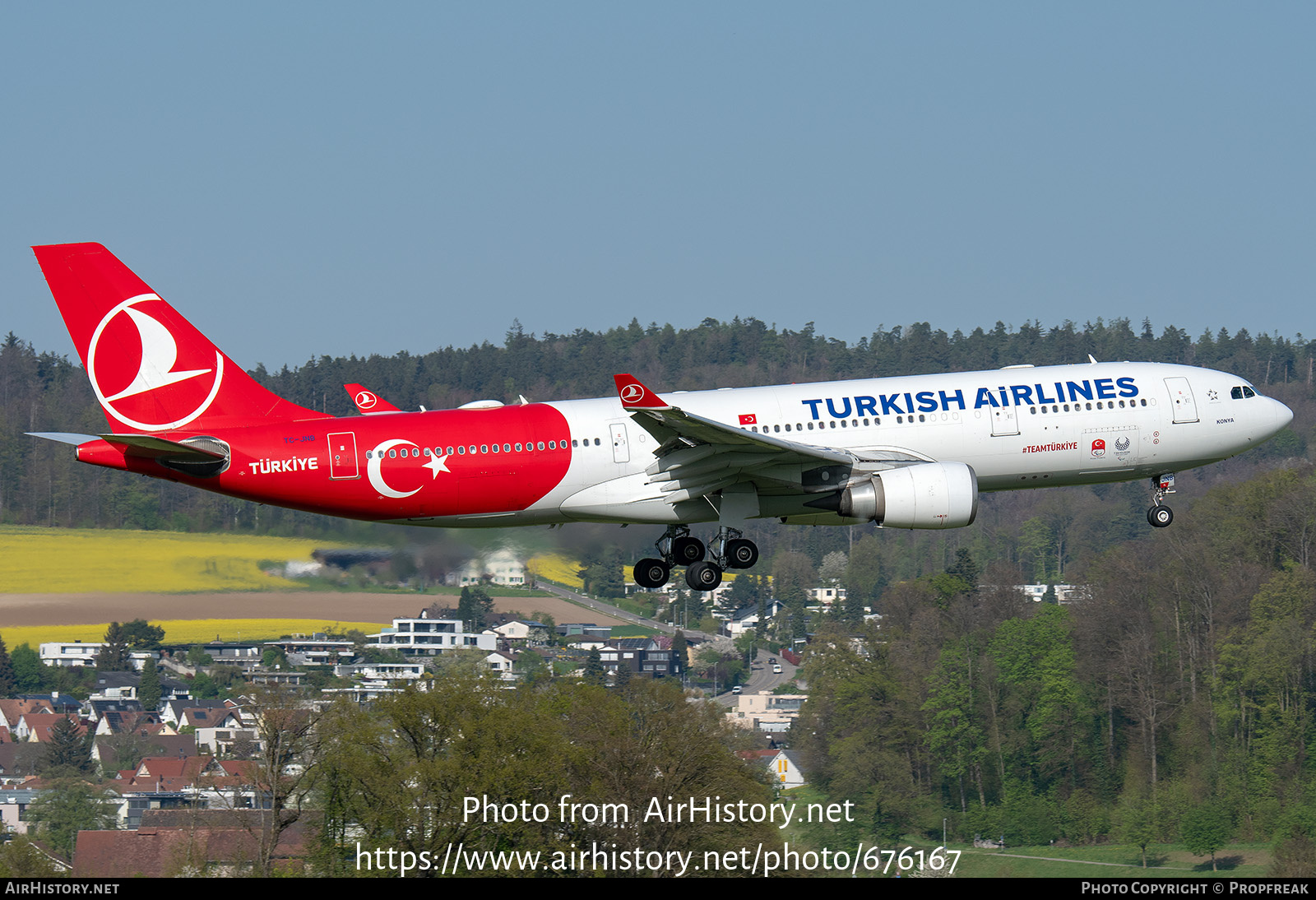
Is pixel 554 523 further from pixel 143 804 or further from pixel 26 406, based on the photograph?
pixel 26 406

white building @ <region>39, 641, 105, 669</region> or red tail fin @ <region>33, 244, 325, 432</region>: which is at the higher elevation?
red tail fin @ <region>33, 244, 325, 432</region>

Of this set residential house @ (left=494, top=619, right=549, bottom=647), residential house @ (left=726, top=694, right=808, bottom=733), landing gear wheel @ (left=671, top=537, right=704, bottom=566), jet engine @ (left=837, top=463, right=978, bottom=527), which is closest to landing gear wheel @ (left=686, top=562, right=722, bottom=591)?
landing gear wheel @ (left=671, top=537, right=704, bottom=566)

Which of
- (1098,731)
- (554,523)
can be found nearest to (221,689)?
(1098,731)

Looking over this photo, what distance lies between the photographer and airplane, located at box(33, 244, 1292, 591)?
123 feet

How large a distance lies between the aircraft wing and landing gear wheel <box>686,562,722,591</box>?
6.74 feet

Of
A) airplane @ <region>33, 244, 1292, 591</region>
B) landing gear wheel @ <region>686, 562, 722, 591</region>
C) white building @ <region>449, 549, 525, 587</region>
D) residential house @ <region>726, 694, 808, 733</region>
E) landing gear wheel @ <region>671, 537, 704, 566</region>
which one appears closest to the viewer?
airplane @ <region>33, 244, 1292, 591</region>

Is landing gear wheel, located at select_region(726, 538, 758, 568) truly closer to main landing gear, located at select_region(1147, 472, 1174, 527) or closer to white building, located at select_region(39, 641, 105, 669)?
main landing gear, located at select_region(1147, 472, 1174, 527)

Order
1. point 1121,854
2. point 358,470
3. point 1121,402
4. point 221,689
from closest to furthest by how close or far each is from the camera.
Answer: point 358,470 < point 1121,402 < point 1121,854 < point 221,689

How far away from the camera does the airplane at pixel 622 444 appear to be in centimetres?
3756

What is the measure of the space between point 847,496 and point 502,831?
19912 millimetres

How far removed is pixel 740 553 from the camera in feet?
129

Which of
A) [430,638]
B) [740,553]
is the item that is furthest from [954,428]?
[430,638]

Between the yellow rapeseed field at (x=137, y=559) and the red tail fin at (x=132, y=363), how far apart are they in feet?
36.1

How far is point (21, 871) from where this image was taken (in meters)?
47.9
